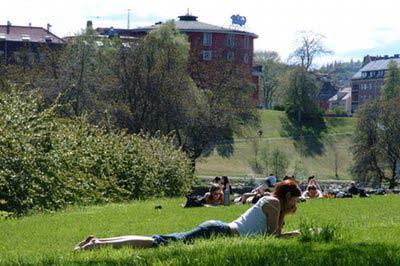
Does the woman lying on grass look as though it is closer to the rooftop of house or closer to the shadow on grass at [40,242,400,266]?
the shadow on grass at [40,242,400,266]

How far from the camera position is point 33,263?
8469mm

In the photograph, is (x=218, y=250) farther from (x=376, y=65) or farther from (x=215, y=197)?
(x=376, y=65)

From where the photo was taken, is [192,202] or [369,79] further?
[369,79]

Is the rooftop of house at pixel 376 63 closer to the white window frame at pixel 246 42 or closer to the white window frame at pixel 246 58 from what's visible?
the white window frame at pixel 246 42

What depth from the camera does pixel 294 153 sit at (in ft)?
343

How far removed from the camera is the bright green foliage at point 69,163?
24.7 m

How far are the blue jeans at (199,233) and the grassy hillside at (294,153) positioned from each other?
68609 millimetres

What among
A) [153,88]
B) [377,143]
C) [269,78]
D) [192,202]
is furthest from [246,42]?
[192,202]

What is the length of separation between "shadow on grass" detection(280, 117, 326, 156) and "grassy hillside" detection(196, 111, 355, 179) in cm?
13

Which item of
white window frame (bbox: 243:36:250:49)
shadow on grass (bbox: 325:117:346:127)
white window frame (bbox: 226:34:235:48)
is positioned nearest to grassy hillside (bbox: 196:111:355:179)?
shadow on grass (bbox: 325:117:346:127)

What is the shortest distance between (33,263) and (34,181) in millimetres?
16979

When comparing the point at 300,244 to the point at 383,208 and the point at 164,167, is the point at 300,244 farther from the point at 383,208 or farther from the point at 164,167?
the point at 164,167

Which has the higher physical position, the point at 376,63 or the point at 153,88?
the point at 376,63

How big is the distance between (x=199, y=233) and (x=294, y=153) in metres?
94.6
